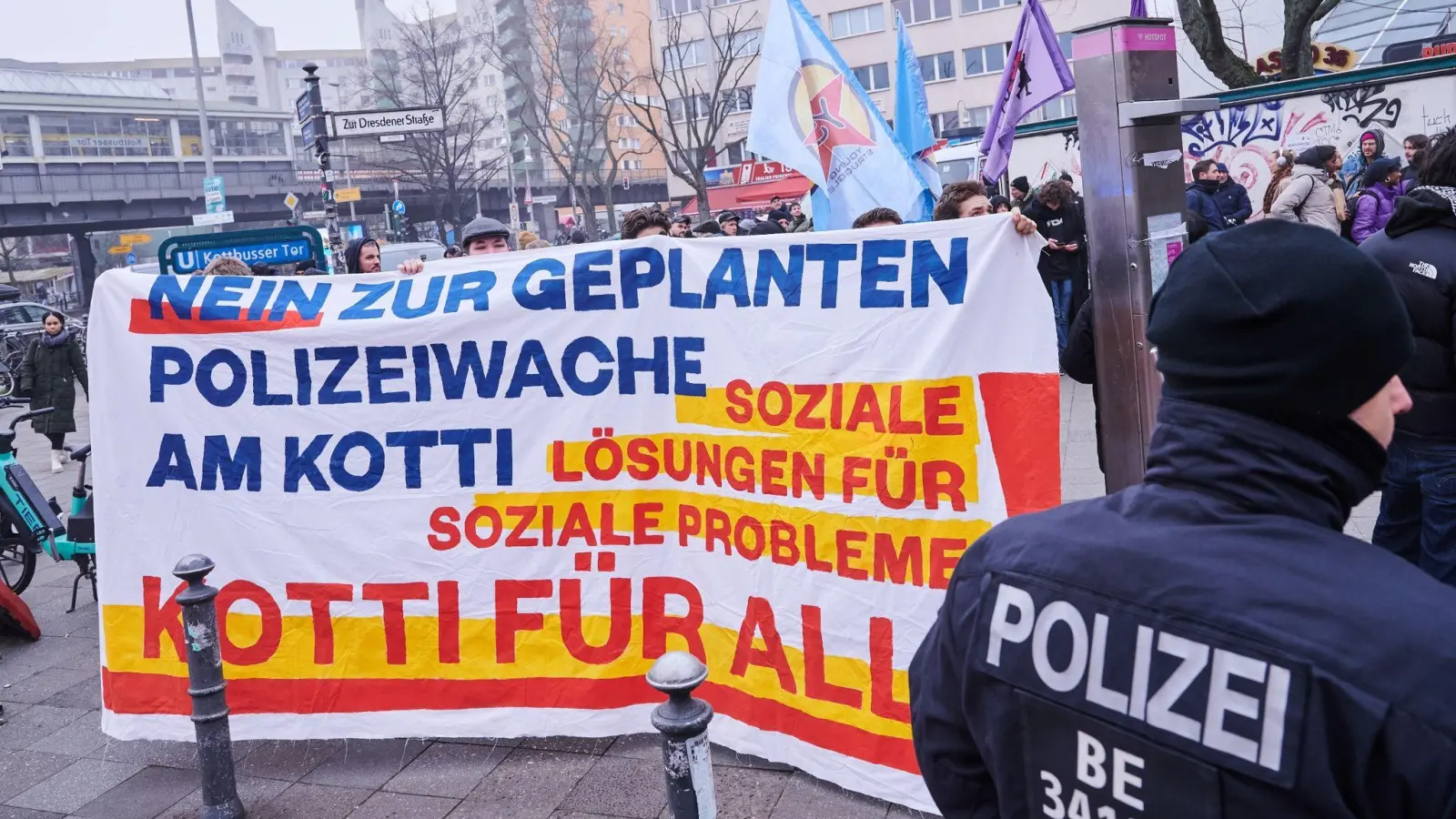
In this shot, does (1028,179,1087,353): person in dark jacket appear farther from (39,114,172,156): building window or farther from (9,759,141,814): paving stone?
(39,114,172,156): building window

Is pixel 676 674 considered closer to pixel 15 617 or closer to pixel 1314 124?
pixel 15 617

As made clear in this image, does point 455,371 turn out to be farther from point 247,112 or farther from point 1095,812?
point 247,112

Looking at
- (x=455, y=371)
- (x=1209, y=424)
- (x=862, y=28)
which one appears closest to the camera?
(x=1209, y=424)

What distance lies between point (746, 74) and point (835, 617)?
64.0 m

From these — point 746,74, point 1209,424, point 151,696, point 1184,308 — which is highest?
point 746,74

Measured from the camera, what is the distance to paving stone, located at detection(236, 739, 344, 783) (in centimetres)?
460

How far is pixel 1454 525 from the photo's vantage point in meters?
3.69

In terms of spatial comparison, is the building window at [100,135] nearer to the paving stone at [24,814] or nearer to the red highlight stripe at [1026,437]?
the paving stone at [24,814]

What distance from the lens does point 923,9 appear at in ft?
201

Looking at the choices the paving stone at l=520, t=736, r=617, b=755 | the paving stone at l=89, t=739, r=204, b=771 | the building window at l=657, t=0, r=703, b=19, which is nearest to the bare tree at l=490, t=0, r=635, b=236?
the building window at l=657, t=0, r=703, b=19

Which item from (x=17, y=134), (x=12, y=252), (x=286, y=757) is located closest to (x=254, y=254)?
(x=286, y=757)

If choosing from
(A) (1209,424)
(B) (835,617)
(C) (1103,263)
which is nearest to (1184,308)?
(A) (1209,424)

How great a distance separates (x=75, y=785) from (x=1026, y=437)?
3.81m

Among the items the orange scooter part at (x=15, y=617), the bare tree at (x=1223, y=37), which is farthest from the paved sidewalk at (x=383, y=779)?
the bare tree at (x=1223, y=37)
